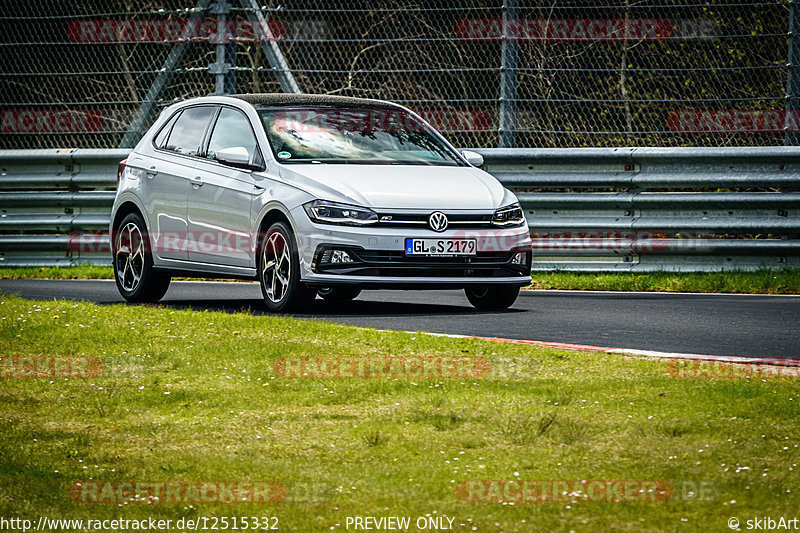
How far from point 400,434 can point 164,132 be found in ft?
24.0

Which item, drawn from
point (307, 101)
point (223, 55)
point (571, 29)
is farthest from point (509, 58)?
point (223, 55)

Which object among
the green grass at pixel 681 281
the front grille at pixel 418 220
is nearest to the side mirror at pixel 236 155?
the front grille at pixel 418 220

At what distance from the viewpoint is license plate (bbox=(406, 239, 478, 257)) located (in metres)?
10.3

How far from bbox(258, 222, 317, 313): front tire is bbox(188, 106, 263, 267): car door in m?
0.20

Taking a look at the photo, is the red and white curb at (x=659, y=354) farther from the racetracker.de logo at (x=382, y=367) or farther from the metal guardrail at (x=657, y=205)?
the metal guardrail at (x=657, y=205)

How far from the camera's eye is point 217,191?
36.8 feet

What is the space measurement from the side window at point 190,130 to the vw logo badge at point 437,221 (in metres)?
2.42

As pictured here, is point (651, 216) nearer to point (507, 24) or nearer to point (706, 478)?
point (507, 24)

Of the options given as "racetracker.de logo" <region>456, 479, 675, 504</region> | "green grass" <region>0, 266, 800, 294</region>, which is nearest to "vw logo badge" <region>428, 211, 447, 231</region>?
"green grass" <region>0, 266, 800, 294</region>

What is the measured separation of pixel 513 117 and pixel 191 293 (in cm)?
364

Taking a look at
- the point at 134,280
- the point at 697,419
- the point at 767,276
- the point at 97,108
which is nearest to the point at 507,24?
the point at 767,276

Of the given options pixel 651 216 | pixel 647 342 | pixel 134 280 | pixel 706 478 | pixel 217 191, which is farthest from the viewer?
pixel 651 216

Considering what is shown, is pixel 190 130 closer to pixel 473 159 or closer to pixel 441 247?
pixel 473 159

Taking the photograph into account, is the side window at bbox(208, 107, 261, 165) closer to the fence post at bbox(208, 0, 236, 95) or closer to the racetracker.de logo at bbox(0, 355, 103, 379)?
the fence post at bbox(208, 0, 236, 95)
